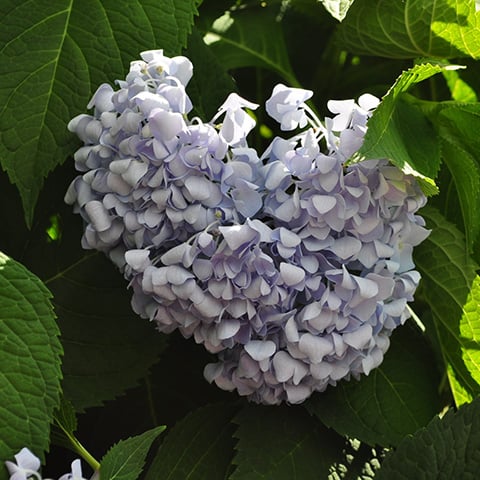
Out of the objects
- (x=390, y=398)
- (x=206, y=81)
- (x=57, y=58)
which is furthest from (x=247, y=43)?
(x=390, y=398)

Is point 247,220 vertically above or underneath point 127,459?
above

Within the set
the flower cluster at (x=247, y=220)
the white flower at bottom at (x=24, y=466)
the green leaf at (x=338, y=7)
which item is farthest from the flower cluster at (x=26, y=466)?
the green leaf at (x=338, y=7)

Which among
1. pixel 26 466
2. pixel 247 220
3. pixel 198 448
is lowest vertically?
pixel 198 448

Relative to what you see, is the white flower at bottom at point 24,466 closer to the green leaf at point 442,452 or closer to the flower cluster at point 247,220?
the flower cluster at point 247,220

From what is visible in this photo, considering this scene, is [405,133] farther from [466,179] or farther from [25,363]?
[25,363]

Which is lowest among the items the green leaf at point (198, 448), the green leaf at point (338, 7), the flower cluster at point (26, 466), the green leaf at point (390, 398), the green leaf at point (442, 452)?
the green leaf at point (198, 448)

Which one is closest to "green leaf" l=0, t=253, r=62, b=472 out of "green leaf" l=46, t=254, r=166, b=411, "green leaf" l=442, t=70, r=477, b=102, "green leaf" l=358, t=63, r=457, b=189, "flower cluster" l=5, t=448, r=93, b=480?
"flower cluster" l=5, t=448, r=93, b=480

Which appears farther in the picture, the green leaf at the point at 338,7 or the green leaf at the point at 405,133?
the green leaf at the point at 338,7
